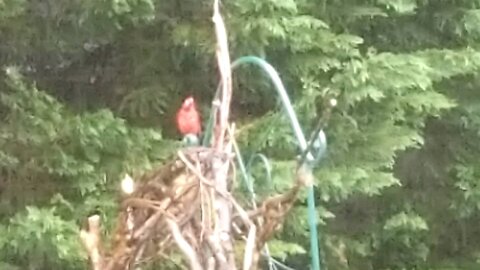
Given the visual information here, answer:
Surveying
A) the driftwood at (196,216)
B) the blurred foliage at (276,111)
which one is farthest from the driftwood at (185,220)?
the blurred foliage at (276,111)

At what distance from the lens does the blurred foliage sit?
189 centimetres

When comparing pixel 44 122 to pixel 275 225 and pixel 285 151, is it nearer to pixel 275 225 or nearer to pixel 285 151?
pixel 285 151

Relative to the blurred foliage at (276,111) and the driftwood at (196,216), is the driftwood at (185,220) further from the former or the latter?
the blurred foliage at (276,111)

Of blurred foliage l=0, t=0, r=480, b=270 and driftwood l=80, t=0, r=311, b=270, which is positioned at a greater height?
blurred foliage l=0, t=0, r=480, b=270

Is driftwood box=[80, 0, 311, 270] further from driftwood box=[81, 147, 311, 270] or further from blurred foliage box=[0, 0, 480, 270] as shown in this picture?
blurred foliage box=[0, 0, 480, 270]

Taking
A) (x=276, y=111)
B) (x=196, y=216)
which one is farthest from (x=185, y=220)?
(x=276, y=111)

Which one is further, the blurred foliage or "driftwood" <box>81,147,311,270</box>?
the blurred foliage

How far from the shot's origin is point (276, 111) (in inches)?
79.1

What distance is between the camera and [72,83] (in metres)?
2.17

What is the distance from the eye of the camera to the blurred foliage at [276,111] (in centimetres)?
189

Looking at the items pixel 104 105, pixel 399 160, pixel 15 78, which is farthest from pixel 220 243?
pixel 399 160

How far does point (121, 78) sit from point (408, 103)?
22.1 inches

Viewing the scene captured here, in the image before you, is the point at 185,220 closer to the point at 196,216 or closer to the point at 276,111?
the point at 196,216

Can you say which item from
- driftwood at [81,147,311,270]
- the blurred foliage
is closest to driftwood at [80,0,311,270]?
driftwood at [81,147,311,270]
